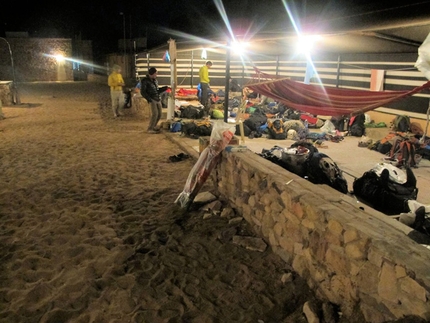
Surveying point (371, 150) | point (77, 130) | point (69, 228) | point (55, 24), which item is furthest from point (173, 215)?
point (55, 24)

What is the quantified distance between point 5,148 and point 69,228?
490 centimetres

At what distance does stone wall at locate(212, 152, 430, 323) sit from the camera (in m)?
2.23

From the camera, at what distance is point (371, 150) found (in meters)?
7.64

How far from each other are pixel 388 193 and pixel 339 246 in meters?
2.09

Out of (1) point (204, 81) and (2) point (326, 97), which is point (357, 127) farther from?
(1) point (204, 81)

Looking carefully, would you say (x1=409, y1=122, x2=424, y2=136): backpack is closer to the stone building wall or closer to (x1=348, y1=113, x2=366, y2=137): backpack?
(x1=348, y1=113, x2=366, y2=137): backpack

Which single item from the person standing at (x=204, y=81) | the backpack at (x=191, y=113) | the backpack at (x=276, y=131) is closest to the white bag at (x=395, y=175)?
the backpack at (x=276, y=131)

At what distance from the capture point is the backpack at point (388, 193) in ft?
14.5

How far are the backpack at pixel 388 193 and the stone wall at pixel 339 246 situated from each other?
0.96 m

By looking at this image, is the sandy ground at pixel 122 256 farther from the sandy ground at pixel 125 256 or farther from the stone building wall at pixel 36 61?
the stone building wall at pixel 36 61

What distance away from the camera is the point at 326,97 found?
6.10m

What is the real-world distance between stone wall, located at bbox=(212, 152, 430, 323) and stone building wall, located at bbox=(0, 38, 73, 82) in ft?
112

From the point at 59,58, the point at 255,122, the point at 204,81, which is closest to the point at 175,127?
the point at 255,122

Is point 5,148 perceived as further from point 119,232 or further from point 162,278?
point 162,278
